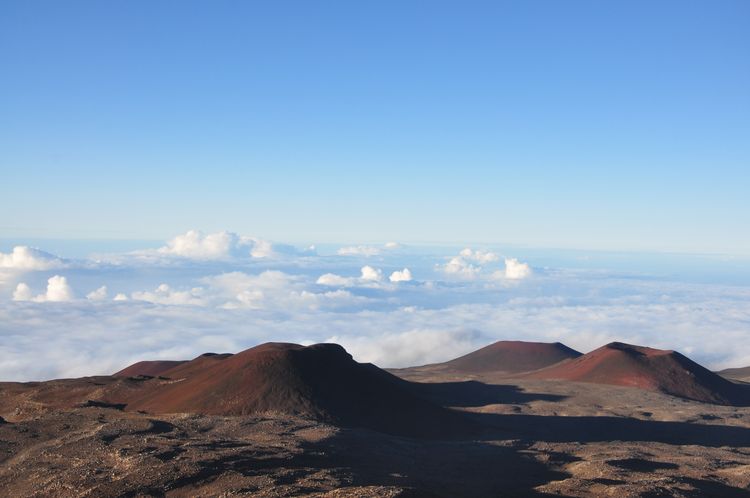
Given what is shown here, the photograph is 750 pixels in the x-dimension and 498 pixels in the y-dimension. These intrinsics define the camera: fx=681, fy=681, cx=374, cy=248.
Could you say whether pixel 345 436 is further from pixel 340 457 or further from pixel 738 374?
pixel 738 374

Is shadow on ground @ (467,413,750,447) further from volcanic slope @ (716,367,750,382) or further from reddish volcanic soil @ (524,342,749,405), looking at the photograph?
volcanic slope @ (716,367,750,382)

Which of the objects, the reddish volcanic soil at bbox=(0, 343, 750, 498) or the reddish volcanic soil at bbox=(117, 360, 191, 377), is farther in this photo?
the reddish volcanic soil at bbox=(117, 360, 191, 377)

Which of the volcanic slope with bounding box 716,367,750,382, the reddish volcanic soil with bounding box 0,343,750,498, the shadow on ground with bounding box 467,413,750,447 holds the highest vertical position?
the reddish volcanic soil with bounding box 0,343,750,498

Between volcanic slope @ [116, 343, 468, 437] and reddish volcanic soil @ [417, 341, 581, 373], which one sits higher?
volcanic slope @ [116, 343, 468, 437]

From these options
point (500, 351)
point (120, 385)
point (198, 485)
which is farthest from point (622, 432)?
point (500, 351)

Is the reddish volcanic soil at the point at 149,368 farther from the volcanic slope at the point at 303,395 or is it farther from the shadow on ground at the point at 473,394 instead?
the shadow on ground at the point at 473,394

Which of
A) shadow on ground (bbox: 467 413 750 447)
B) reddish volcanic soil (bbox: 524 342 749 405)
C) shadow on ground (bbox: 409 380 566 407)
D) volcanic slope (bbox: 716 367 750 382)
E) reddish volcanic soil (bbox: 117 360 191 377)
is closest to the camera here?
shadow on ground (bbox: 467 413 750 447)

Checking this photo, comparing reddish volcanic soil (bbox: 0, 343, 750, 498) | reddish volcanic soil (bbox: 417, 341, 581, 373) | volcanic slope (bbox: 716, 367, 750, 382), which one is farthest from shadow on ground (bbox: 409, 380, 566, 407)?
volcanic slope (bbox: 716, 367, 750, 382)

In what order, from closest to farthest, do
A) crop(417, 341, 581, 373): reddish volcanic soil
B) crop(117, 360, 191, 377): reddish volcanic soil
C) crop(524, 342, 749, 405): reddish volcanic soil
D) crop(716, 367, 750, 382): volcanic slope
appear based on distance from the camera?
Answer: crop(524, 342, 749, 405): reddish volcanic soil → crop(117, 360, 191, 377): reddish volcanic soil → crop(417, 341, 581, 373): reddish volcanic soil → crop(716, 367, 750, 382): volcanic slope
